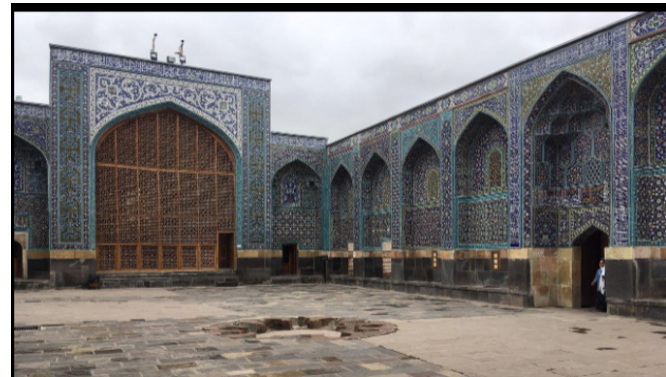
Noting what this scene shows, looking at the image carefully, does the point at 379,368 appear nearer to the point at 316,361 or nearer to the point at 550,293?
the point at 316,361

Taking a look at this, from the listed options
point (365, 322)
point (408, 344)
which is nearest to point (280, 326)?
point (365, 322)

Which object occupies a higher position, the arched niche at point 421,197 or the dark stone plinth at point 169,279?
the arched niche at point 421,197

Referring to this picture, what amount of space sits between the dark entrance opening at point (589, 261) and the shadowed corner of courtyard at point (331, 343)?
3.86 feet

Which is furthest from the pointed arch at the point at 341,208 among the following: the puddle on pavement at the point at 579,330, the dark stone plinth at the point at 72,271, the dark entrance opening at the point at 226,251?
the puddle on pavement at the point at 579,330

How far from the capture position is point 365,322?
8586mm

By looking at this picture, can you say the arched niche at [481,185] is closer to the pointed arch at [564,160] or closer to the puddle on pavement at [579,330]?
the pointed arch at [564,160]

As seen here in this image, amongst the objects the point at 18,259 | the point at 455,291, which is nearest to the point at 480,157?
the point at 455,291

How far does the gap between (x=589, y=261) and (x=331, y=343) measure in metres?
6.91

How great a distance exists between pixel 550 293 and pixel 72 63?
14111 mm

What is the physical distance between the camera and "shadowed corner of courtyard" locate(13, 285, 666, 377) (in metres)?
5.52

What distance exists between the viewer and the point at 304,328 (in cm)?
880

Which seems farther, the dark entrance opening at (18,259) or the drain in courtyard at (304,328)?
the dark entrance opening at (18,259)

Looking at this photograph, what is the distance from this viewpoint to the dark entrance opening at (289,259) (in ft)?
67.9

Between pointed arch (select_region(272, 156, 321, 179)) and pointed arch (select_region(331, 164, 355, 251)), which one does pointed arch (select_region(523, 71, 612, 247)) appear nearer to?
pointed arch (select_region(331, 164, 355, 251))
